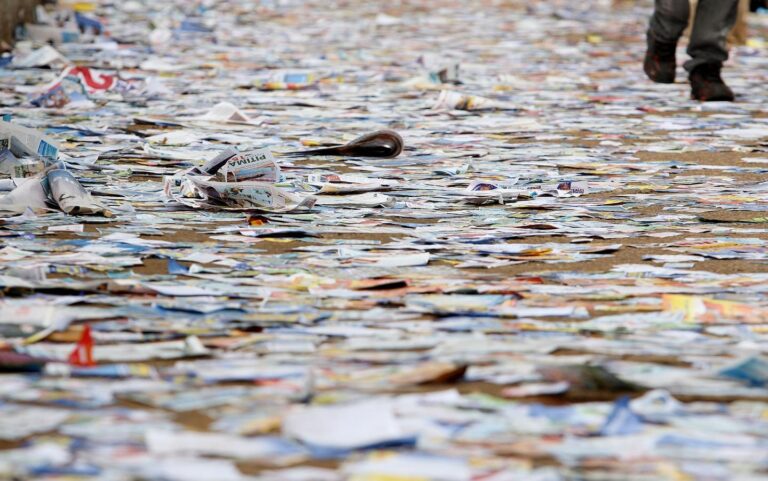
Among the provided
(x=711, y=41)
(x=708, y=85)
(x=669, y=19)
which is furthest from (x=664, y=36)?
(x=711, y=41)

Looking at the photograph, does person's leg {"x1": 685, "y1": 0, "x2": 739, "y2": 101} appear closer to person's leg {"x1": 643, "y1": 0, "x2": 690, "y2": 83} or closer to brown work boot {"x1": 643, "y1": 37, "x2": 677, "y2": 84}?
person's leg {"x1": 643, "y1": 0, "x2": 690, "y2": 83}

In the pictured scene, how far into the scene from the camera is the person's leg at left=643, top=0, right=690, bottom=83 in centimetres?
791

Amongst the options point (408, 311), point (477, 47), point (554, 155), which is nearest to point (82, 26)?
point (477, 47)

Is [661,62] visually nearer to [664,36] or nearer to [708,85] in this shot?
[664,36]

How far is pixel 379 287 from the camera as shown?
3.25m

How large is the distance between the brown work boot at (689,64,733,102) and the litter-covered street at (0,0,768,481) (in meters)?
0.13

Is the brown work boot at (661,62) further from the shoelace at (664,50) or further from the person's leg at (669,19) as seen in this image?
the person's leg at (669,19)

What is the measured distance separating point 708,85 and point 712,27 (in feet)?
1.29

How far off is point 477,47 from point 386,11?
14.9ft

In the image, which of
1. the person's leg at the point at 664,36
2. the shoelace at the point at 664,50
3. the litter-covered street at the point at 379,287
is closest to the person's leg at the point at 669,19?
the person's leg at the point at 664,36

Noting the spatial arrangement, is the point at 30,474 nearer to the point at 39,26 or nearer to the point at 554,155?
the point at 554,155

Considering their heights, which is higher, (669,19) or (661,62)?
(669,19)

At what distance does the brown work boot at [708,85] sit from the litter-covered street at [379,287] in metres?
0.13

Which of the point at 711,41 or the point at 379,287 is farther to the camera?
the point at 711,41
